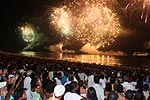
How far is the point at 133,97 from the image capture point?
8406 millimetres

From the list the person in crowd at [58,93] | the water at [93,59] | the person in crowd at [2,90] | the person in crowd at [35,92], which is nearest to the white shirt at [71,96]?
the person in crowd at [58,93]

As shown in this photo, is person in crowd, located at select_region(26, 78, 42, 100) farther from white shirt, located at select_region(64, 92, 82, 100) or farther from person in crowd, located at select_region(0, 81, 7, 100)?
white shirt, located at select_region(64, 92, 82, 100)

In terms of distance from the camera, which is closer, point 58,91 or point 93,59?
point 58,91

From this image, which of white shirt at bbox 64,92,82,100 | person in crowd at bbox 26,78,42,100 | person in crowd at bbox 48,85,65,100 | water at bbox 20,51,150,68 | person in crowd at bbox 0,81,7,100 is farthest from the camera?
water at bbox 20,51,150,68

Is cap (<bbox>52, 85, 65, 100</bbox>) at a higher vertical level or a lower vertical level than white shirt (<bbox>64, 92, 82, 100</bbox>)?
higher

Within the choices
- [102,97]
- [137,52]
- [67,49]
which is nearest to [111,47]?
[137,52]

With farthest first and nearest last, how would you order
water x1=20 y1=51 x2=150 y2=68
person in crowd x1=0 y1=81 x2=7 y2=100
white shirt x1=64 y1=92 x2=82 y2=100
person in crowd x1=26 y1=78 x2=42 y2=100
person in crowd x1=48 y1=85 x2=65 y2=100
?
water x1=20 y1=51 x2=150 y2=68 → person in crowd x1=26 y1=78 x2=42 y2=100 → person in crowd x1=0 y1=81 x2=7 y2=100 → white shirt x1=64 y1=92 x2=82 y2=100 → person in crowd x1=48 y1=85 x2=65 y2=100

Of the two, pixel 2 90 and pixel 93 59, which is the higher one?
pixel 93 59

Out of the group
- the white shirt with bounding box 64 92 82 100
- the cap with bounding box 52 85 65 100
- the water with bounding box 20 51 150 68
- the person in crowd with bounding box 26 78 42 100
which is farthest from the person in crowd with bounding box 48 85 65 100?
the water with bounding box 20 51 150 68

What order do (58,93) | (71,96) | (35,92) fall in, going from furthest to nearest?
(35,92) < (71,96) < (58,93)

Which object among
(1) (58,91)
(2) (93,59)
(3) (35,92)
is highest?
(2) (93,59)

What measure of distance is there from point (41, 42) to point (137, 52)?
144ft

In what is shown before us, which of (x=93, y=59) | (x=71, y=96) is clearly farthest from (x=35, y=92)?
(x=93, y=59)

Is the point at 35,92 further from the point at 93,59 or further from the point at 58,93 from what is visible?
the point at 93,59
